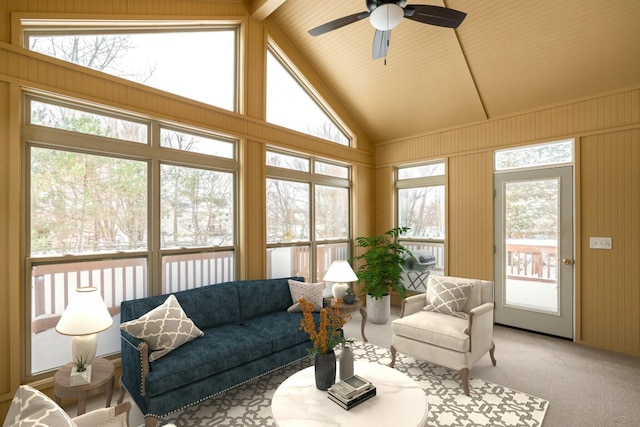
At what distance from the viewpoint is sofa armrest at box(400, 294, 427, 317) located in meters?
3.55

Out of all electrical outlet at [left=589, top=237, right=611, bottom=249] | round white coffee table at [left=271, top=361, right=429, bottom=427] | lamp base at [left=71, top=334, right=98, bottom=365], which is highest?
electrical outlet at [left=589, top=237, right=611, bottom=249]

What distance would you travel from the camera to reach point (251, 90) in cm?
425

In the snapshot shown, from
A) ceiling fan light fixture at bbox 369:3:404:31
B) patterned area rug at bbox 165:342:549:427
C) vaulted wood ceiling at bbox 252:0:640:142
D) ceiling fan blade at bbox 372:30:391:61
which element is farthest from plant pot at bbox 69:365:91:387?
vaulted wood ceiling at bbox 252:0:640:142

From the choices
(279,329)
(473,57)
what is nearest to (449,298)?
(279,329)

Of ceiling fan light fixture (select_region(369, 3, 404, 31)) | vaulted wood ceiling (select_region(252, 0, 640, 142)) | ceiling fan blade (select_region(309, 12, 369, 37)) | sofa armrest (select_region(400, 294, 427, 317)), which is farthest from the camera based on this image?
sofa armrest (select_region(400, 294, 427, 317))

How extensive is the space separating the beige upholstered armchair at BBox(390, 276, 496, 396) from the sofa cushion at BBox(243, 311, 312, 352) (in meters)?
1.00

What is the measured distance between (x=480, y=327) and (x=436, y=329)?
16.8 inches

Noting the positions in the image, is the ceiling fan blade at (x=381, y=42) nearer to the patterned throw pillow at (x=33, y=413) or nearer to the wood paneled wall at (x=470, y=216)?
the wood paneled wall at (x=470, y=216)

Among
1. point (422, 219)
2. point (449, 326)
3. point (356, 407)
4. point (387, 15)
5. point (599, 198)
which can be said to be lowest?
point (356, 407)

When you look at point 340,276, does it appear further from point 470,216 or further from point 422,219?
point 470,216

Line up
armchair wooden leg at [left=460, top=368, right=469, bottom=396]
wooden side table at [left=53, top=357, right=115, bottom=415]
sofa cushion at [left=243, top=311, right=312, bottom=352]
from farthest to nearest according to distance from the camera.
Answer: sofa cushion at [left=243, top=311, right=312, bottom=352]
armchair wooden leg at [left=460, top=368, right=469, bottom=396]
wooden side table at [left=53, top=357, right=115, bottom=415]

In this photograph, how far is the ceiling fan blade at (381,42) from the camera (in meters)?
2.89

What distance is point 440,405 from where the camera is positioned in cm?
271

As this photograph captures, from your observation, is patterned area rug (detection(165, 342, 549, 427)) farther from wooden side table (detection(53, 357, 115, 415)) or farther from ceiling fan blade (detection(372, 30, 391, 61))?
ceiling fan blade (detection(372, 30, 391, 61))
